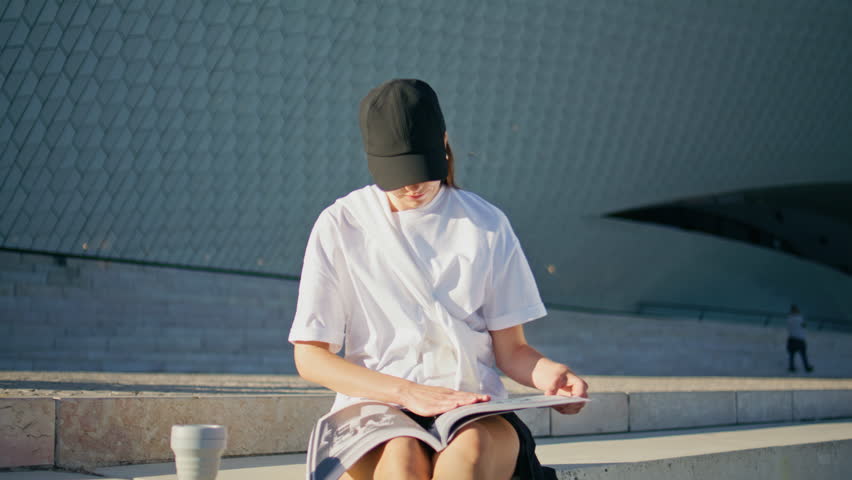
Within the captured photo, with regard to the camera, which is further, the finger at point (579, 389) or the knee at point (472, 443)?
the finger at point (579, 389)

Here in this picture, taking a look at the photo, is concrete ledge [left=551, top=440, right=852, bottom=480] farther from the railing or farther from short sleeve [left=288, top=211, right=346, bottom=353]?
the railing

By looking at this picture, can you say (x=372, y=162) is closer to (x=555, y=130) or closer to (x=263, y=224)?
(x=263, y=224)

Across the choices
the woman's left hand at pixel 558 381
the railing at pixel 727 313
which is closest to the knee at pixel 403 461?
the woman's left hand at pixel 558 381

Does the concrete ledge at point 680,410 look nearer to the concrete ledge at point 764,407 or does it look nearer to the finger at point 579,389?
the concrete ledge at point 764,407

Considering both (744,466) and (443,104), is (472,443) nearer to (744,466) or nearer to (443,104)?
(744,466)

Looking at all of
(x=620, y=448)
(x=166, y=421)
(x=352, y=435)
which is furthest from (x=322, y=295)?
(x=620, y=448)

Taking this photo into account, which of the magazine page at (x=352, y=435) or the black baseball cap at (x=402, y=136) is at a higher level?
the black baseball cap at (x=402, y=136)

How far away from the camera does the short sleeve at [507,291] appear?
1.84 m

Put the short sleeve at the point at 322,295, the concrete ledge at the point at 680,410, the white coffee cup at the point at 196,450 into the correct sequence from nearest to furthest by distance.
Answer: the white coffee cup at the point at 196,450, the short sleeve at the point at 322,295, the concrete ledge at the point at 680,410

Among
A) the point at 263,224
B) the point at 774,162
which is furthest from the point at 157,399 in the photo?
the point at 774,162

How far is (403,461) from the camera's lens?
1552mm

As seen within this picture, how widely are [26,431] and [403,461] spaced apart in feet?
4.50

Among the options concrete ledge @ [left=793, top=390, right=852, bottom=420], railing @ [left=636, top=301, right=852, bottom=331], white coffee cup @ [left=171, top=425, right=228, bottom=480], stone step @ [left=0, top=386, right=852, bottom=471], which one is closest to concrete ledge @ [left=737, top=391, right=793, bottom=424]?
concrete ledge @ [left=793, top=390, right=852, bottom=420]

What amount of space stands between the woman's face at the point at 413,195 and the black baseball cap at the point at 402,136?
4cm
